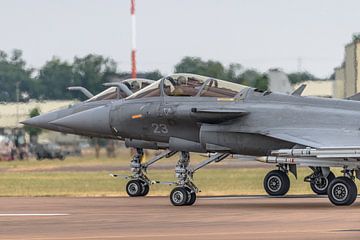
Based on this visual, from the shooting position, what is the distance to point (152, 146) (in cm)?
2794

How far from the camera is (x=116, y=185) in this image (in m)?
35.4

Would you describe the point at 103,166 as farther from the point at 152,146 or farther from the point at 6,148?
the point at 152,146

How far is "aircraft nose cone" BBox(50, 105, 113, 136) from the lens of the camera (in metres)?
25.5

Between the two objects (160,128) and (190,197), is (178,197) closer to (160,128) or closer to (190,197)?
(190,197)

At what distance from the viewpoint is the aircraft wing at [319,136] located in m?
21.8

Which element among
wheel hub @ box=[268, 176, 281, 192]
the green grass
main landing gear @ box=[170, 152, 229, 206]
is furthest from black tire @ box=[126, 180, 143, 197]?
main landing gear @ box=[170, 152, 229, 206]

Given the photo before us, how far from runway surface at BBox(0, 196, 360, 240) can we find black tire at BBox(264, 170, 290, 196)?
1619mm

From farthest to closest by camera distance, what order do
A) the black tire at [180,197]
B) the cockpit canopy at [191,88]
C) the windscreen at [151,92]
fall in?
the windscreen at [151,92], the cockpit canopy at [191,88], the black tire at [180,197]

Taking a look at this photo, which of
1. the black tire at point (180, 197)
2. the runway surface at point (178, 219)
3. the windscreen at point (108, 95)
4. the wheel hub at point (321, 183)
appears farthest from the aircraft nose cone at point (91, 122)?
the wheel hub at point (321, 183)

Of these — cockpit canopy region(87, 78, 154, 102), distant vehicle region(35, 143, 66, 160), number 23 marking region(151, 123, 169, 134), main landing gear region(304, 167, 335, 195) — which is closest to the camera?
number 23 marking region(151, 123, 169, 134)

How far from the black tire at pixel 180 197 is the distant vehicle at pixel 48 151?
44.4 meters

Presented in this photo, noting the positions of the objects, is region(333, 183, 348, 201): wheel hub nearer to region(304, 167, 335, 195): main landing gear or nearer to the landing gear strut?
the landing gear strut

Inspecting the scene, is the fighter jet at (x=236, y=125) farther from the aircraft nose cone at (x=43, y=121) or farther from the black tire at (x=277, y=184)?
the black tire at (x=277, y=184)

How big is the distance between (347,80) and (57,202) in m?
25.1
